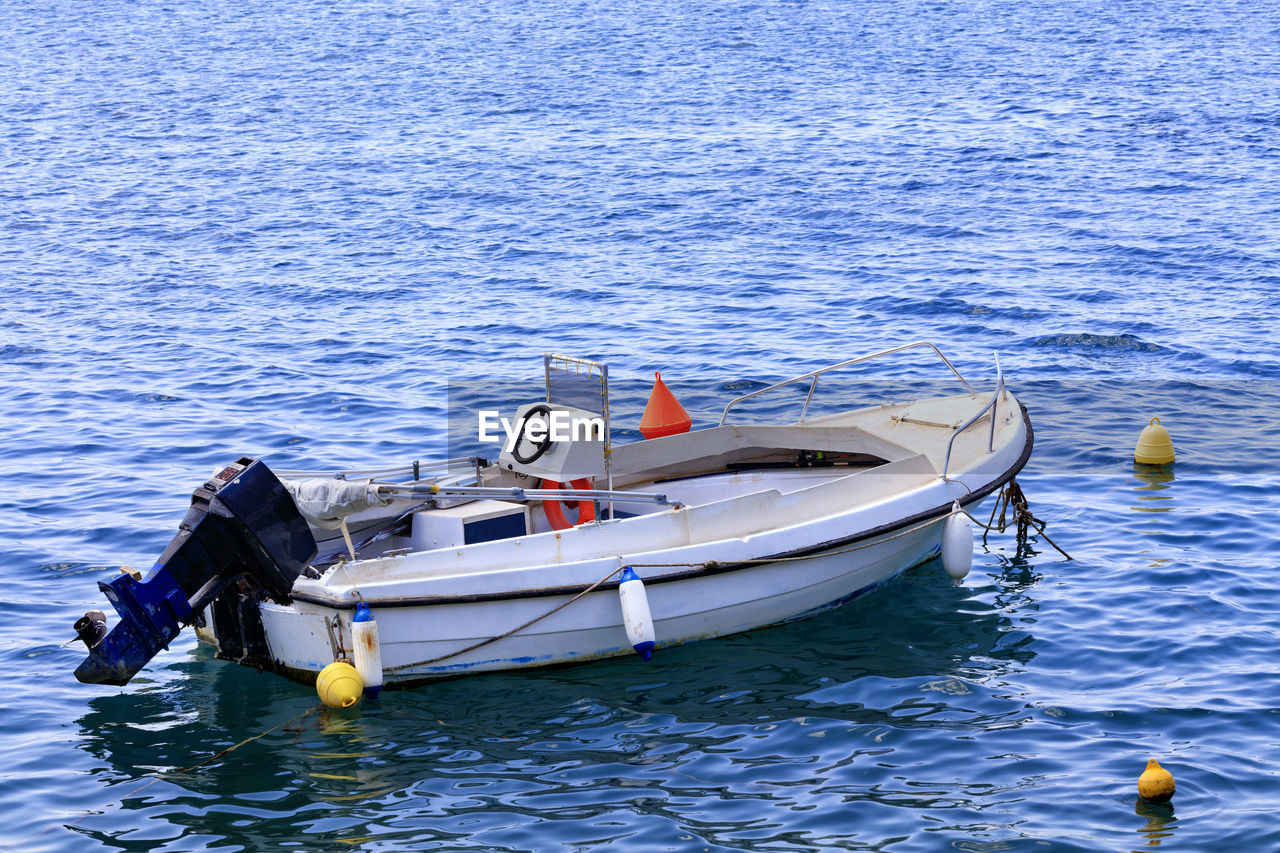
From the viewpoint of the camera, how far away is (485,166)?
108 feet

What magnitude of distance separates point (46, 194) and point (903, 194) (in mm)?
20609

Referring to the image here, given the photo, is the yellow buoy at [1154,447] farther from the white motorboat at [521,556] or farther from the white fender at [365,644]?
the white fender at [365,644]

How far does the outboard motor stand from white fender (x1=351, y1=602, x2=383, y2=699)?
65 centimetres

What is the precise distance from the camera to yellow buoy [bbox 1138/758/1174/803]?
7.73m

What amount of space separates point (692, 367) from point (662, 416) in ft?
20.2

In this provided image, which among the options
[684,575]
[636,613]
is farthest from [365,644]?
[684,575]

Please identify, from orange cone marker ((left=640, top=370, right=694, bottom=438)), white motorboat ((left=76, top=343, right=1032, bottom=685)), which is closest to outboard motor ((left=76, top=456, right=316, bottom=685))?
white motorboat ((left=76, top=343, right=1032, bottom=685))

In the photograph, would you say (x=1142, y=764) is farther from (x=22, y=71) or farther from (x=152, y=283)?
(x=22, y=71)

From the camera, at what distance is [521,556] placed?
9.76m

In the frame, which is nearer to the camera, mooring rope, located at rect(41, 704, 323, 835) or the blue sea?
mooring rope, located at rect(41, 704, 323, 835)

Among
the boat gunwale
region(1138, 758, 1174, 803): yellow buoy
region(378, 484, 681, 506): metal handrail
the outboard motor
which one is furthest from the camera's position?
region(378, 484, 681, 506): metal handrail

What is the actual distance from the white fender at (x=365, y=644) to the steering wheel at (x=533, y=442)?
2.12m

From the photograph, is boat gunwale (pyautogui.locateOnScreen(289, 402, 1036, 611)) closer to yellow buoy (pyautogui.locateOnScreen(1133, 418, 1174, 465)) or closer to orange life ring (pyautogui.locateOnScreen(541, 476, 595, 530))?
orange life ring (pyautogui.locateOnScreen(541, 476, 595, 530))
